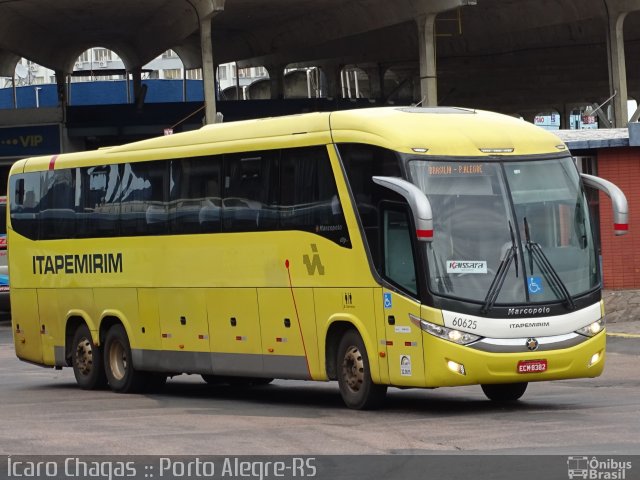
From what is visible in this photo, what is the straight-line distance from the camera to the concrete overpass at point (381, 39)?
50188 millimetres

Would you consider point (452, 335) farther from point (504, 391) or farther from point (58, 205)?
point (58, 205)

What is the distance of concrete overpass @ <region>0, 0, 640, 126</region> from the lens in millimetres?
50188

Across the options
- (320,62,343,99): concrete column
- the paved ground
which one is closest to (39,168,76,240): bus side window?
the paved ground

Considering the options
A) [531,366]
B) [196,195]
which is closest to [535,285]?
[531,366]

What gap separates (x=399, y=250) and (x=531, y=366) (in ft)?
5.80

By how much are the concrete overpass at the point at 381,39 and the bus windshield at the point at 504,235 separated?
3142 cm

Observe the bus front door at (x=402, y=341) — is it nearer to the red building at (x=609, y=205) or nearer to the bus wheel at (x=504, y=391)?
the bus wheel at (x=504, y=391)

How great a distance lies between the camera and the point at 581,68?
250 ft

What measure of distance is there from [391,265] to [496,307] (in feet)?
3.97

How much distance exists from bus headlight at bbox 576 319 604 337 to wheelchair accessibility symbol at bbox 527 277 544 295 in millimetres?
642

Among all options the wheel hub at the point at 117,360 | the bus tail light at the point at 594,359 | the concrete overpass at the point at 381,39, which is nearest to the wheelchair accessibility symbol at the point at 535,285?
the bus tail light at the point at 594,359

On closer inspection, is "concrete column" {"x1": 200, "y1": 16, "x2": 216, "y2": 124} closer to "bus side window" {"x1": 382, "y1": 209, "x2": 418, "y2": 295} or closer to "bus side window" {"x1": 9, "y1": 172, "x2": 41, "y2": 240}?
"bus side window" {"x1": 9, "y1": 172, "x2": 41, "y2": 240}

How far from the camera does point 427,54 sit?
163 ft

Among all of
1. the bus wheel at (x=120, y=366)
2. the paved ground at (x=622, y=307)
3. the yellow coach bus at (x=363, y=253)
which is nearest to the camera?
the yellow coach bus at (x=363, y=253)
